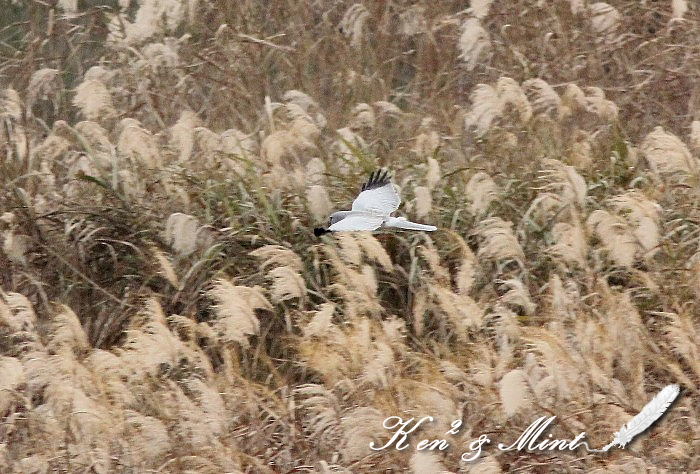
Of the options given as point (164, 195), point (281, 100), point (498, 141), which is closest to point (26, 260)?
point (164, 195)

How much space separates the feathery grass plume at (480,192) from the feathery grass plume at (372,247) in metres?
0.49

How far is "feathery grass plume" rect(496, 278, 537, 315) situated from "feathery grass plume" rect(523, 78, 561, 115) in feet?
3.52

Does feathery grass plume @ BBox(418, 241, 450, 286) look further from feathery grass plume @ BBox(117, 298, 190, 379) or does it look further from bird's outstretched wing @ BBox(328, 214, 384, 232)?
feathery grass plume @ BBox(117, 298, 190, 379)

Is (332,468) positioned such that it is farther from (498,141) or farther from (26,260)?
(498,141)

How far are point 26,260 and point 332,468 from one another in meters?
1.74

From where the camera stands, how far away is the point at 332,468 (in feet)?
11.5

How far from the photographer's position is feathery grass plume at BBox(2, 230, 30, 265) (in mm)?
4566

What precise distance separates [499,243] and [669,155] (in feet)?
2.84

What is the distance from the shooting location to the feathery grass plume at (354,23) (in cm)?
584

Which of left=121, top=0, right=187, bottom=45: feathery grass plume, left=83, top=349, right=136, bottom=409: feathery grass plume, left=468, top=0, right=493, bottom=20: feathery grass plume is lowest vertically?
left=83, top=349, right=136, bottom=409: feathery grass plume

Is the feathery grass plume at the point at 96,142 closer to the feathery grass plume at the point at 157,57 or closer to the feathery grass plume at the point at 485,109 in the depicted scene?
the feathery grass plume at the point at 157,57

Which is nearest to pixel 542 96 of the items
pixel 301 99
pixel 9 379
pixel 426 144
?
pixel 426 144

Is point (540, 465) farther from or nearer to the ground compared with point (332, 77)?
nearer to the ground

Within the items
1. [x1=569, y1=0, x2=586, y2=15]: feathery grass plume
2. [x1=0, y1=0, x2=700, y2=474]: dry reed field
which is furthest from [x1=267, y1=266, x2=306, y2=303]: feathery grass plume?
[x1=569, y1=0, x2=586, y2=15]: feathery grass plume
